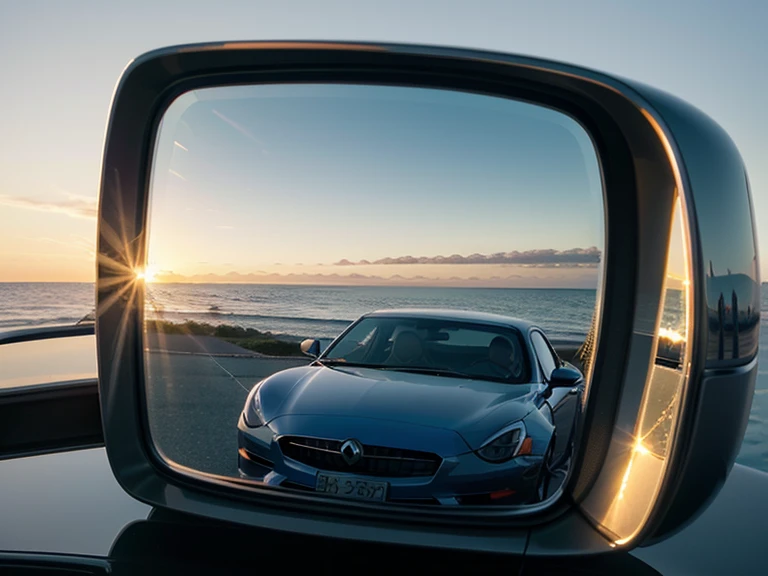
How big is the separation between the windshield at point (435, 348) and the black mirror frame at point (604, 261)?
532mm

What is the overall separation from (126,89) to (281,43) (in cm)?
57

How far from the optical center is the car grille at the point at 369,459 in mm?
2395

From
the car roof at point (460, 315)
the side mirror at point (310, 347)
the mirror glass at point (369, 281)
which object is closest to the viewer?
the mirror glass at point (369, 281)

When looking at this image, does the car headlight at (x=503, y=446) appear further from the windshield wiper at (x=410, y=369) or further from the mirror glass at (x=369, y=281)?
the windshield wiper at (x=410, y=369)

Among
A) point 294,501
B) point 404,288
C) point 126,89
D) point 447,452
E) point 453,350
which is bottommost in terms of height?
point 294,501

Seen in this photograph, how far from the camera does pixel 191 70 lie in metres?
2.38

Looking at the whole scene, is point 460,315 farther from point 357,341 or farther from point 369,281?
point 357,341

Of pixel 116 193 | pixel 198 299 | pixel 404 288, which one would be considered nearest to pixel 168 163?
pixel 116 193

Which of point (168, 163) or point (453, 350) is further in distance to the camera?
point (453, 350)

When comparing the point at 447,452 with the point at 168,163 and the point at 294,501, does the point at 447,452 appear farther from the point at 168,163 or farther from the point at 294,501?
the point at 168,163

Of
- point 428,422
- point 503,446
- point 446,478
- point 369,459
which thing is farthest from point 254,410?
point 503,446

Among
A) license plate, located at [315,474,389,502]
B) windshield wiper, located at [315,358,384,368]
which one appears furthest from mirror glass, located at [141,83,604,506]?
windshield wiper, located at [315,358,384,368]

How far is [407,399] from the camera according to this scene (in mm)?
2545

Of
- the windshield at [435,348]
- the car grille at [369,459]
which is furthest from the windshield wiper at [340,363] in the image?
the car grille at [369,459]
